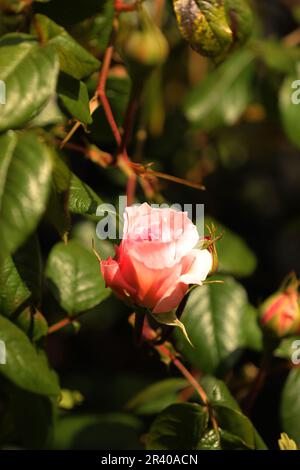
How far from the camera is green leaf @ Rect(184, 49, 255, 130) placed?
4.96ft

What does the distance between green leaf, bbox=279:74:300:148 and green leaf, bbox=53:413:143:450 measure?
57cm

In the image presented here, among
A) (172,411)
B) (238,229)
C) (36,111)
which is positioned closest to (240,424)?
(172,411)

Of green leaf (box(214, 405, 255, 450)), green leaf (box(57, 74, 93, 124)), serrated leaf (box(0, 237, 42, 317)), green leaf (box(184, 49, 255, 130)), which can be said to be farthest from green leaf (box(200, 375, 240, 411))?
green leaf (box(184, 49, 255, 130))

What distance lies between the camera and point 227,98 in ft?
4.96

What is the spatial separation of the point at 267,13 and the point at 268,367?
3.73ft

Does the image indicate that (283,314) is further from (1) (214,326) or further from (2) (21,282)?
(2) (21,282)

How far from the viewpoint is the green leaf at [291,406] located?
3.67 ft

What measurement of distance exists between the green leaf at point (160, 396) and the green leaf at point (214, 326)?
12 centimetres

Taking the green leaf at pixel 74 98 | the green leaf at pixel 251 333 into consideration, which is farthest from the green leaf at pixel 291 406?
the green leaf at pixel 74 98

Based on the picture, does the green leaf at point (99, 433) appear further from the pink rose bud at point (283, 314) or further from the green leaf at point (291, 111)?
the green leaf at point (291, 111)

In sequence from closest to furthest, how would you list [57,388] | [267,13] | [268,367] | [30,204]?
[30,204], [57,388], [268,367], [267,13]

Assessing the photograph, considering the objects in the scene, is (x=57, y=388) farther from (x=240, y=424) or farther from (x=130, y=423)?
(x=130, y=423)

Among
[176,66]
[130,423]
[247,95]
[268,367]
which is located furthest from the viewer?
[176,66]

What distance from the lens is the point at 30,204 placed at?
63cm
